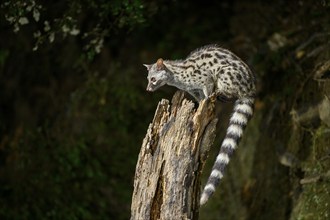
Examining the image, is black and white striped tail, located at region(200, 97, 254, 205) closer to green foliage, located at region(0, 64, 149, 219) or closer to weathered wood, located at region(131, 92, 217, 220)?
weathered wood, located at region(131, 92, 217, 220)

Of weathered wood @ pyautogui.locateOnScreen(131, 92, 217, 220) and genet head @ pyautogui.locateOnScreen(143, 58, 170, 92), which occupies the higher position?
genet head @ pyautogui.locateOnScreen(143, 58, 170, 92)

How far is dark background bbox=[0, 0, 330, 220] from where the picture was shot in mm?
7492

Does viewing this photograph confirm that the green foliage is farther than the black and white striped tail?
Yes

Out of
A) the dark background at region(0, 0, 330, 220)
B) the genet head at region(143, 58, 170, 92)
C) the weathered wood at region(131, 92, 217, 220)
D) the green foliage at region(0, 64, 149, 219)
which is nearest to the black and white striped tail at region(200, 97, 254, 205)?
the weathered wood at region(131, 92, 217, 220)

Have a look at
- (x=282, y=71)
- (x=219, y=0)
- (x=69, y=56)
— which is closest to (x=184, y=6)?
(x=219, y=0)

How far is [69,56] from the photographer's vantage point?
419 inches

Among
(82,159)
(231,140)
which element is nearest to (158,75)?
(231,140)

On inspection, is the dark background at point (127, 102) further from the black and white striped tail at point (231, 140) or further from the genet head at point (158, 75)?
the black and white striped tail at point (231, 140)

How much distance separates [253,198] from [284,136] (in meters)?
0.98

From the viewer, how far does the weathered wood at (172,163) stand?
18.2 feet

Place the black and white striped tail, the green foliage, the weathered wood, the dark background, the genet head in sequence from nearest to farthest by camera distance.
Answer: the weathered wood < the black and white striped tail < the genet head < the dark background < the green foliage

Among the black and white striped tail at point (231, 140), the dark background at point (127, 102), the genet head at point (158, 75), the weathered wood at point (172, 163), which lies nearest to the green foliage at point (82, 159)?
the dark background at point (127, 102)

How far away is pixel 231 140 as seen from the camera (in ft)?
20.6

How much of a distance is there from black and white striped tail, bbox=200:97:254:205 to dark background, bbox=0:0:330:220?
3.42 feet
